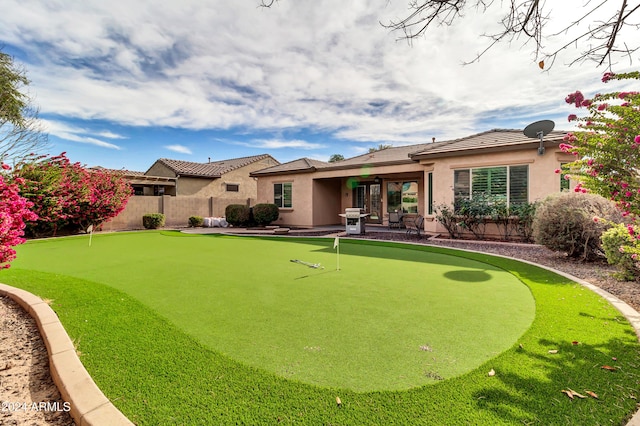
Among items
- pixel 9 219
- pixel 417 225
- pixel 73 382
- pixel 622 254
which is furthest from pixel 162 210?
pixel 622 254

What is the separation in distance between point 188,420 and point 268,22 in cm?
830

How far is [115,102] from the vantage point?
14391 mm

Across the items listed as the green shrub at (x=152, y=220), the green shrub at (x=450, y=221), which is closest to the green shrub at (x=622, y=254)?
the green shrub at (x=450, y=221)

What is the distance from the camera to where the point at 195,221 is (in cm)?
1911

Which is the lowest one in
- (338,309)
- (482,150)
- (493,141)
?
(338,309)

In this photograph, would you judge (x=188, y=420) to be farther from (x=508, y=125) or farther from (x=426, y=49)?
(x=508, y=125)

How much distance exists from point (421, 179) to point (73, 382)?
54.0 ft

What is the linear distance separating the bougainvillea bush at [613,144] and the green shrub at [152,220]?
1897cm

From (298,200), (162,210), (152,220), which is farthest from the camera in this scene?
(162,210)

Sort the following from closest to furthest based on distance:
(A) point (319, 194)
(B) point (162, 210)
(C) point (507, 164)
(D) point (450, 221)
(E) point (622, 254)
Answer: (E) point (622, 254), (C) point (507, 164), (D) point (450, 221), (A) point (319, 194), (B) point (162, 210)

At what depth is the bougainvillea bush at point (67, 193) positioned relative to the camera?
11.6 metres

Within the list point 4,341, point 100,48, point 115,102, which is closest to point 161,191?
point 115,102

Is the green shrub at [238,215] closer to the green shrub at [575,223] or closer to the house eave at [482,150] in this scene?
the house eave at [482,150]

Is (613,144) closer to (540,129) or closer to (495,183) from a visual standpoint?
(540,129)
